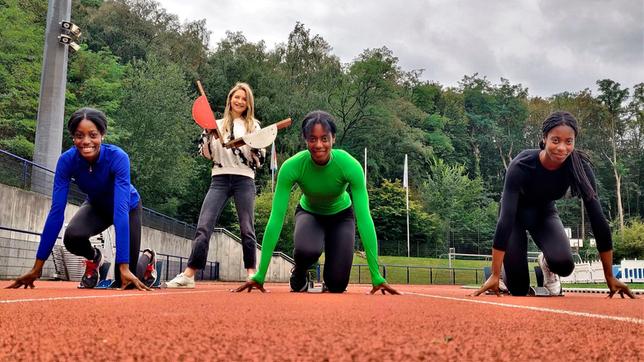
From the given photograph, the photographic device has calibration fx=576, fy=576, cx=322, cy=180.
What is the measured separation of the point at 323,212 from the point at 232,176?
116 cm

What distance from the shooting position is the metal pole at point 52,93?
12.6 meters

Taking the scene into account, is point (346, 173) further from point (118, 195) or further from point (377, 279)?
point (118, 195)

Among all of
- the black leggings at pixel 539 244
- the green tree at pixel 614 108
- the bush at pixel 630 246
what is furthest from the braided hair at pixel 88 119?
the green tree at pixel 614 108

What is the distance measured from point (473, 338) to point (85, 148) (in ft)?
13.0

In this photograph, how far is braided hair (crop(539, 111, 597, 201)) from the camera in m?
4.73

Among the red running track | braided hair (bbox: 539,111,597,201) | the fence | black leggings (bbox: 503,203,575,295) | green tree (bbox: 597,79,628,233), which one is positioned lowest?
the fence

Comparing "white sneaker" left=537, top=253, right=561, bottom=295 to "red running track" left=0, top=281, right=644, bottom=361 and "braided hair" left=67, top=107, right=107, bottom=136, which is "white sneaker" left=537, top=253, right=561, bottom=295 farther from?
"braided hair" left=67, top=107, right=107, bottom=136

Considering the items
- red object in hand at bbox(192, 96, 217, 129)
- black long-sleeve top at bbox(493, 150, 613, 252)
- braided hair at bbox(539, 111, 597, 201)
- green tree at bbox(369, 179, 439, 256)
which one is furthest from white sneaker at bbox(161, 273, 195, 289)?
green tree at bbox(369, 179, 439, 256)

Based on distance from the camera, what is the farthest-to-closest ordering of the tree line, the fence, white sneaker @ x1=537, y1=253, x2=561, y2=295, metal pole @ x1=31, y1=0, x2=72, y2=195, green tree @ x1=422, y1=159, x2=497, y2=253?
green tree @ x1=422, y1=159, x2=497, y2=253, the fence, the tree line, metal pole @ x1=31, y1=0, x2=72, y2=195, white sneaker @ x1=537, y1=253, x2=561, y2=295

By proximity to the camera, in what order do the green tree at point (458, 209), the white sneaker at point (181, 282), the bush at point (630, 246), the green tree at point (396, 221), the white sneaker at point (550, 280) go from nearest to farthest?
1. the white sneaker at point (550, 280)
2. the white sneaker at point (181, 282)
3. the bush at point (630, 246)
4. the green tree at point (396, 221)
5. the green tree at point (458, 209)

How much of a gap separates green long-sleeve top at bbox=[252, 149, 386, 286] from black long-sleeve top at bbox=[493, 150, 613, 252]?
1.09m

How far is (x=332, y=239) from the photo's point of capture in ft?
18.8

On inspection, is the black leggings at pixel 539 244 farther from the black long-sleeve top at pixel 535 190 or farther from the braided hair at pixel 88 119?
the braided hair at pixel 88 119

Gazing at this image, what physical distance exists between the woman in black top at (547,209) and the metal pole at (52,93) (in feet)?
34.0
